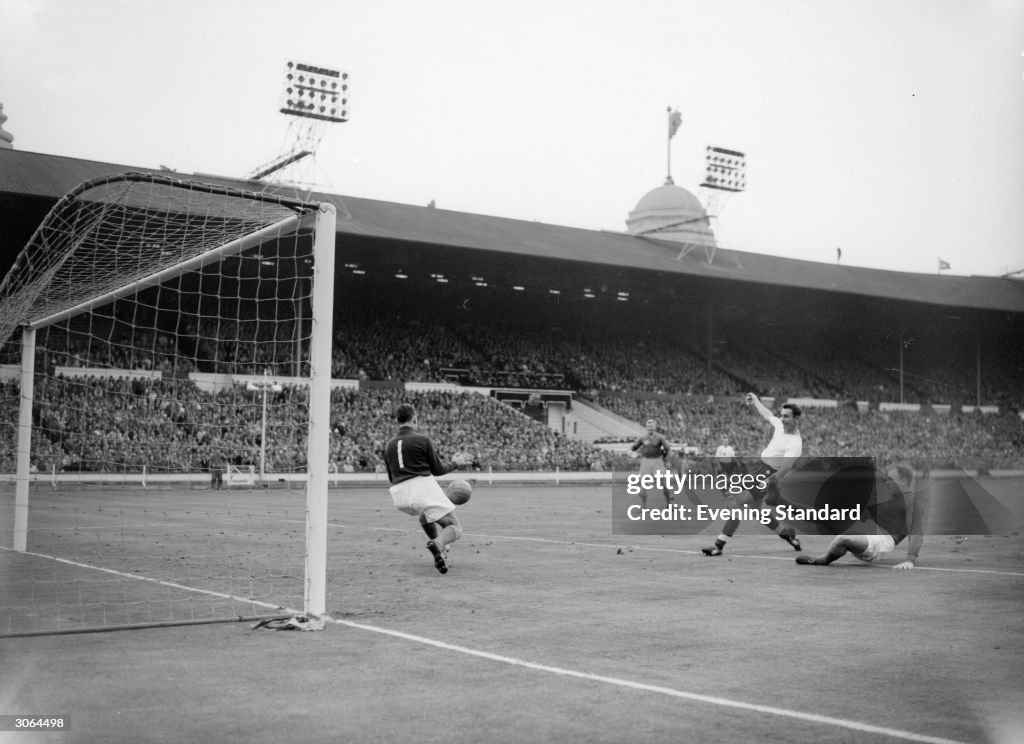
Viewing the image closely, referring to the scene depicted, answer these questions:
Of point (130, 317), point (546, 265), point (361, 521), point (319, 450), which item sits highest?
point (546, 265)

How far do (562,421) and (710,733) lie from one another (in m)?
49.4

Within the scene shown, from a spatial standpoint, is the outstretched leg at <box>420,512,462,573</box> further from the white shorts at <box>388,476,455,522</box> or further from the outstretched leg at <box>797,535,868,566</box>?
the outstretched leg at <box>797,535,868,566</box>

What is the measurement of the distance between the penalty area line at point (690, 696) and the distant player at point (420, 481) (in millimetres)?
3592

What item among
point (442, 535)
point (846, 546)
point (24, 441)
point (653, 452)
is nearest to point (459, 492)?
point (442, 535)

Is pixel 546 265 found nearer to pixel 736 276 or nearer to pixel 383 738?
pixel 736 276

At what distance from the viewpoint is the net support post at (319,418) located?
26.3 ft

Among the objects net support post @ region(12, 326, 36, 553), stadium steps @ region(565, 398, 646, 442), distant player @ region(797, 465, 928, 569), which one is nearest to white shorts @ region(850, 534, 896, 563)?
distant player @ region(797, 465, 928, 569)

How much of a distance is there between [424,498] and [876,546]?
17.7ft

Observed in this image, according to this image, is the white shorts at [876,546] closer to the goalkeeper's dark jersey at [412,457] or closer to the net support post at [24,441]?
the goalkeeper's dark jersey at [412,457]

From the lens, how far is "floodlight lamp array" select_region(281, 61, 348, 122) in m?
42.6

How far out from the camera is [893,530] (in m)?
12.0

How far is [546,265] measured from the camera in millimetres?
48719

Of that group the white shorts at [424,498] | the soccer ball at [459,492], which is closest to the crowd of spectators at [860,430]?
the soccer ball at [459,492]

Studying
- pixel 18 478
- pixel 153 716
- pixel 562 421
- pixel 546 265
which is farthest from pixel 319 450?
pixel 562 421
